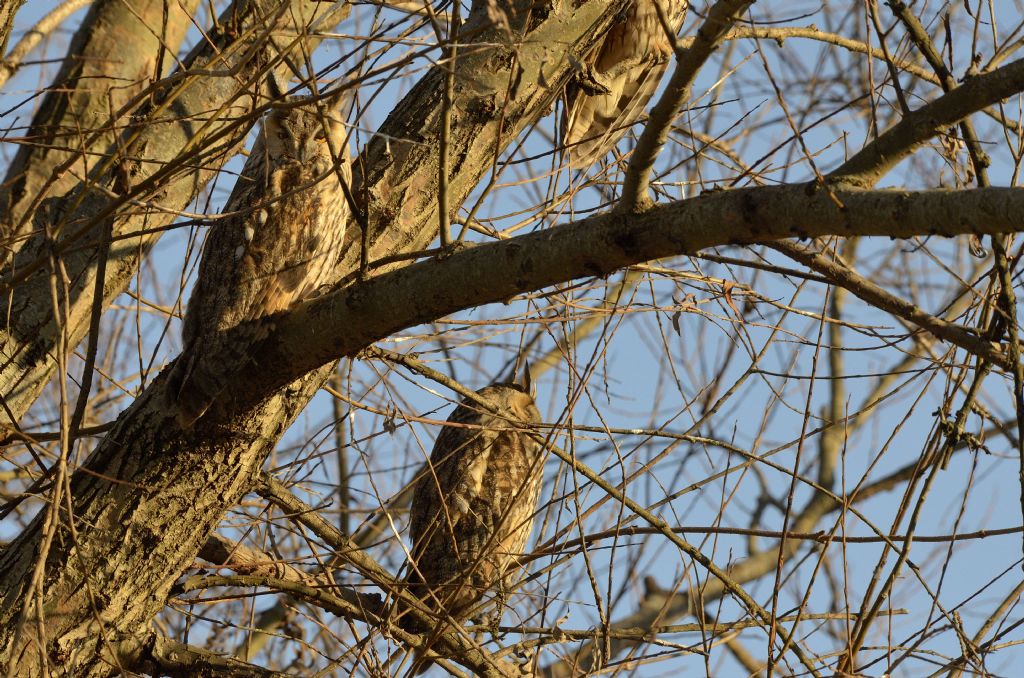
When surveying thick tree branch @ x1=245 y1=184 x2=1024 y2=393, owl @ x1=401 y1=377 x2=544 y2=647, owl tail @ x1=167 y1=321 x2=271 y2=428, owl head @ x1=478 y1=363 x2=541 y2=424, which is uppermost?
owl head @ x1=478 y1=363 x2=541 y2=424

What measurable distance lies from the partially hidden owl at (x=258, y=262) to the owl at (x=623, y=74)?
3.65 ft

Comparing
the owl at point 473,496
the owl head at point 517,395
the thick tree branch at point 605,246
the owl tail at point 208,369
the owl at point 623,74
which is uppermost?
the owl at point 623,74

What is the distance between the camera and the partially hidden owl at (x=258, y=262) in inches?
98.4

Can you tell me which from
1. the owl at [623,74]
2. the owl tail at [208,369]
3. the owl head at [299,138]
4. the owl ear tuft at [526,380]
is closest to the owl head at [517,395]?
the owl ear tuft at [526,380]

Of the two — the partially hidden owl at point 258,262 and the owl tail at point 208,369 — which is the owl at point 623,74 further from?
the owl tail at point 208,369

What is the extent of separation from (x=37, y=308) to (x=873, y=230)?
2.78 meters

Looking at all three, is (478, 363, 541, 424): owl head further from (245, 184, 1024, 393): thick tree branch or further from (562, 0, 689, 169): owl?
(245, 184, 1024, 393): thick tree branch

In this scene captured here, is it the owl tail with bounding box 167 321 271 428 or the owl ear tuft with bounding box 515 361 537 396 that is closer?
the owl tail with bounding box 167 321 271 428

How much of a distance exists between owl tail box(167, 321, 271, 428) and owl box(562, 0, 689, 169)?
5.32 feet

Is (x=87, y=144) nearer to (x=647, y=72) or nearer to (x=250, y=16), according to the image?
(x=250, y=16)

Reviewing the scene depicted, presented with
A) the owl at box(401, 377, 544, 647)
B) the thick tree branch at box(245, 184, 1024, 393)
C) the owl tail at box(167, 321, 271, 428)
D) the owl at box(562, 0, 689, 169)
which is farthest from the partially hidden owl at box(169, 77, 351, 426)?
the owl at box(401, 377, 544, 647)

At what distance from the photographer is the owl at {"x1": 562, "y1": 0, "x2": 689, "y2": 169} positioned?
372 centimetres

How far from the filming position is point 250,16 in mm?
3572

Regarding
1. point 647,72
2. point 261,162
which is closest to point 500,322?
point 261,162
